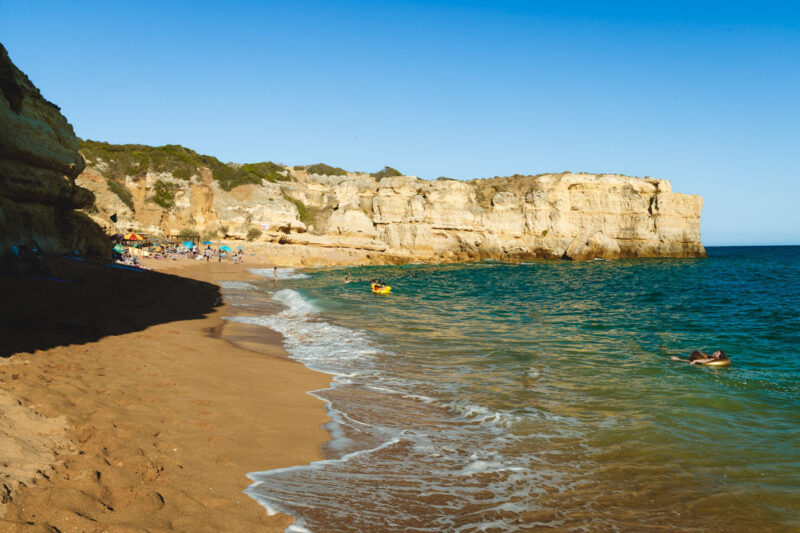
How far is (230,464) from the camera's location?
14.3 ft

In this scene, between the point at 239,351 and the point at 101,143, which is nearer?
the point at 239,351

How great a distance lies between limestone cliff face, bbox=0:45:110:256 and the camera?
55.7 ft

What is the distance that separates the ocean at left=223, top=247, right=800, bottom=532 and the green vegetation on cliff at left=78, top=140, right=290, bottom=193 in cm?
4991

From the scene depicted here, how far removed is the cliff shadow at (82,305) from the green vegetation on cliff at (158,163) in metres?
39.3

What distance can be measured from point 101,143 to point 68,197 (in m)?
50.1

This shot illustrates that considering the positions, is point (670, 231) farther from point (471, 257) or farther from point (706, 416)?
point (706, 416)

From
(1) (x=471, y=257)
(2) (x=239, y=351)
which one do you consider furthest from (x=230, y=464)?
(1) (x=471, y=257)

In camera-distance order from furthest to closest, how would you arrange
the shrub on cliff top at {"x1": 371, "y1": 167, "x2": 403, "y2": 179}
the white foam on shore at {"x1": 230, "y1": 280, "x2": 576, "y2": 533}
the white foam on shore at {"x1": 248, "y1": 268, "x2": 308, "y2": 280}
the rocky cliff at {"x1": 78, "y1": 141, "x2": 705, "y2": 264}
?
the shrub on cliff top at {"x1": 371, "y1": 167, "x2": 403, "y2": 179}
the rocky cliff at {"x1": 78, "y1": 141, "x2": 705, "y2": 264}
the white foam on shore at {"x1": 248, "y1": 268, "x2": 308, "y2": 280}
the white foam on shore at {"x1": 230, "y1": 280, "x2": 576, "y2": 533}

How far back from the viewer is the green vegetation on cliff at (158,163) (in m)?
53.9

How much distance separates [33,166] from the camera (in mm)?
18203

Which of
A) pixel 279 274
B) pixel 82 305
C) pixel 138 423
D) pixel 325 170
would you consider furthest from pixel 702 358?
pixel 325 170

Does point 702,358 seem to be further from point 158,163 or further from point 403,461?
point 158,163

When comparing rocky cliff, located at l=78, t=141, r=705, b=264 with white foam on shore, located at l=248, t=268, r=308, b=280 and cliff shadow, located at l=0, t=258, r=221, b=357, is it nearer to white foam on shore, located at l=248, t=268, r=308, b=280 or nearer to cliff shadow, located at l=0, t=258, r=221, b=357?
white foam on shore, located at l=248, t=268, r=308, b=280

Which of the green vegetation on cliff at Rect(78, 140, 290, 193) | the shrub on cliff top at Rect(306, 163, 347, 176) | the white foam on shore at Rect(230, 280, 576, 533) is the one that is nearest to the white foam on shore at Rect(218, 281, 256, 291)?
the white foam on shore at Rect(230, 280, 576, 533)
